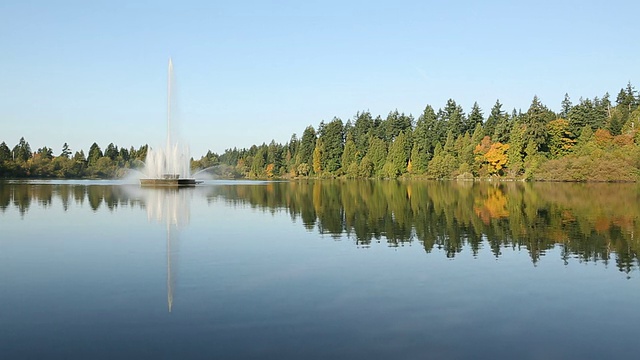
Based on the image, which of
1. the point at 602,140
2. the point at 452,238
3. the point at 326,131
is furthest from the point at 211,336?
the point at 326,131

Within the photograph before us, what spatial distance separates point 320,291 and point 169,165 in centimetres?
6424

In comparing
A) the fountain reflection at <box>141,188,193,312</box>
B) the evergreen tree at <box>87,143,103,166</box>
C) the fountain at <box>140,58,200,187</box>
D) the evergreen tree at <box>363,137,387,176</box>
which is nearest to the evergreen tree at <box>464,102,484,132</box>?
the evergreen tree at <box>363,137,387,176</box>

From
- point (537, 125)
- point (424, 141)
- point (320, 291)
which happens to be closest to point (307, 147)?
point (424, 141)

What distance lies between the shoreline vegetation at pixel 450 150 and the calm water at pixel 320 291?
72.6 metres

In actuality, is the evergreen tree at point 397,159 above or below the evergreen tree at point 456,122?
below

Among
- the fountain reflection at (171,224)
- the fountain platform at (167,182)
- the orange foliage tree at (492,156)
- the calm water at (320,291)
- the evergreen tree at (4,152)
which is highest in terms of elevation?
the evergreen tree at (4,152)

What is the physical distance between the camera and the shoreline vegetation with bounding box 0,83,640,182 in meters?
89.3

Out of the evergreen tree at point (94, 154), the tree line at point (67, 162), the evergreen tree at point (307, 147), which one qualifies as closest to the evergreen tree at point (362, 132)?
the evergreen tree at point (307, 147)

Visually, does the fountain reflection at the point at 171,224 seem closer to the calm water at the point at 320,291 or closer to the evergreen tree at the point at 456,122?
the calm water at the point at 320,291

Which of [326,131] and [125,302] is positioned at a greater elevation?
[326,131]

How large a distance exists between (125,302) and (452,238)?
13.7 meters

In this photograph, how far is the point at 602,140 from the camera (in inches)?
3578

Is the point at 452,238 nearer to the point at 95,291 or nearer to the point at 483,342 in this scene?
the point at 483,342

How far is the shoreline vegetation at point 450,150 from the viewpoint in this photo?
293ft
